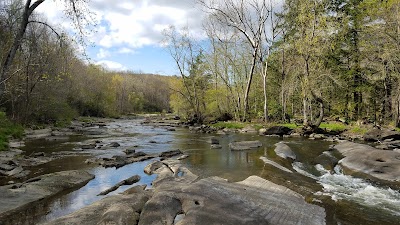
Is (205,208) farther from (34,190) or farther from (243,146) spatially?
(243,146)

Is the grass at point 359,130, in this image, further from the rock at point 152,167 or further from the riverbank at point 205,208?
the riverbank at point 205,208

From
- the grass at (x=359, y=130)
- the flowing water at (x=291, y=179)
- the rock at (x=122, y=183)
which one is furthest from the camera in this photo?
the grass at (x=359, y=130)

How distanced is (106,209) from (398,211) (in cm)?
760

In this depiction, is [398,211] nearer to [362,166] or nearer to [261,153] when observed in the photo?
[362,166]

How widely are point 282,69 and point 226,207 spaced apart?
3755 cm

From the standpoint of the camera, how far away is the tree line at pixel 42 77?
1100 cm

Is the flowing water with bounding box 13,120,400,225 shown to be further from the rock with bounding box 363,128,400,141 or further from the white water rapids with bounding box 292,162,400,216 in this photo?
the rock with bounding box 363,128,400,141

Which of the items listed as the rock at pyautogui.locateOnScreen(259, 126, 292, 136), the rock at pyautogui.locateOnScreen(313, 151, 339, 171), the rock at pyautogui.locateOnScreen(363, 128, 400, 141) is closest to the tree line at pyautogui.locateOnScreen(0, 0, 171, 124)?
the rock at pyautogui.locateOnScreen(313, 151, 339, 171)

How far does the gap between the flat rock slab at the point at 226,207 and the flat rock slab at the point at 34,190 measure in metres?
4.04

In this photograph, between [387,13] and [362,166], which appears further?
[387,13]

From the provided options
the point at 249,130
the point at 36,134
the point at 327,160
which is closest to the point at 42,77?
the point at 327,160

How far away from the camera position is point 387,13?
28.8 m

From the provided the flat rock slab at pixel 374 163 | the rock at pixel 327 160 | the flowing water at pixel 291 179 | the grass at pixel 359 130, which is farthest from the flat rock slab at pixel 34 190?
the grass at pixel 359 130

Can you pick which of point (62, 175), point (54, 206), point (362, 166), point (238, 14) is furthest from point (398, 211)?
point (238, 14)
